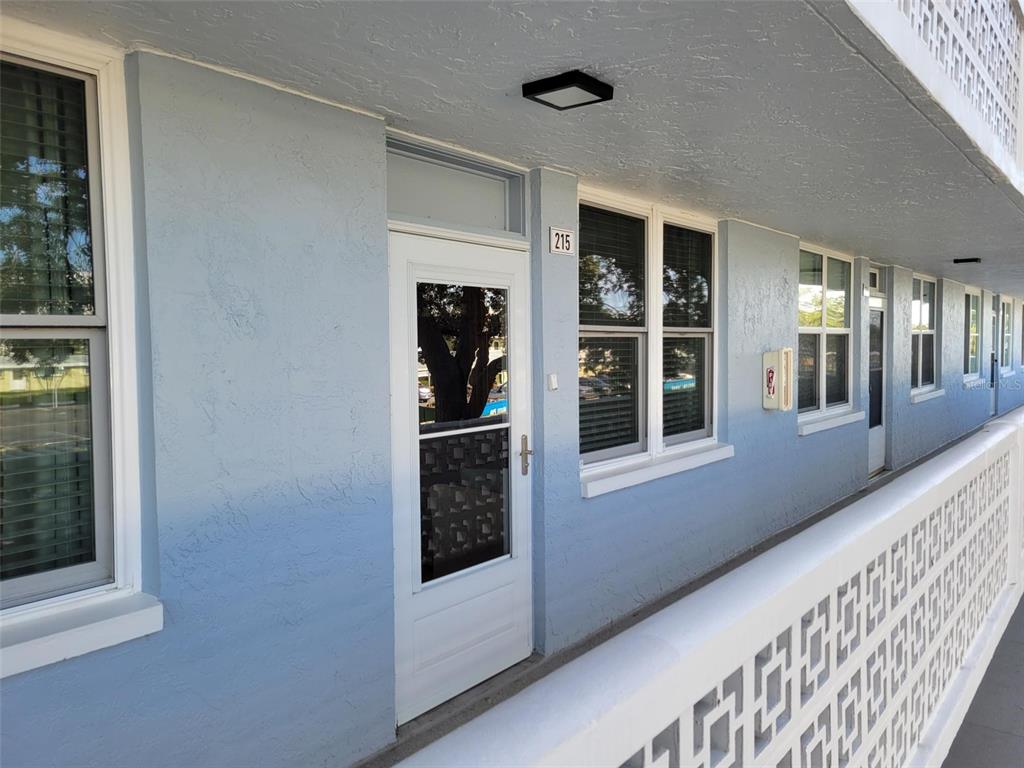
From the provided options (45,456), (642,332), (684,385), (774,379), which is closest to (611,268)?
(642,332)

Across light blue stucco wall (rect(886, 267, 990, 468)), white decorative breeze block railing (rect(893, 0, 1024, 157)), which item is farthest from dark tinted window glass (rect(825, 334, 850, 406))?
white decorative breeze block railing (rect(893, 0, 1024, 157))

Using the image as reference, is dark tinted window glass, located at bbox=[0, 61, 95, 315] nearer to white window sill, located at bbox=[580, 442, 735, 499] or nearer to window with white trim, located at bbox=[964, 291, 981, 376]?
white window sill, located at bbox=[580, 442, 735, 499]

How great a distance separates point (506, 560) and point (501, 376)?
1.00 m

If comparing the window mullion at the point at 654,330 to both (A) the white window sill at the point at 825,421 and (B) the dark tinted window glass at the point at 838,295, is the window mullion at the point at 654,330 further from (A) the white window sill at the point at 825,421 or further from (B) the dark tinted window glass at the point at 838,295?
(B) the dark tinted window glass at the point at 838,295

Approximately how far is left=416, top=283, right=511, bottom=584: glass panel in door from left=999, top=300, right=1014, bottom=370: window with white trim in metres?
16.3

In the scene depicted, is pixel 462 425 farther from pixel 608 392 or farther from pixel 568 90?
pixel 568 90

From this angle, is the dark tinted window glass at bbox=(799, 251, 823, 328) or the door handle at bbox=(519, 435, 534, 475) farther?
the dark tinted window glass at bbox=(799, 251, 823, 328)

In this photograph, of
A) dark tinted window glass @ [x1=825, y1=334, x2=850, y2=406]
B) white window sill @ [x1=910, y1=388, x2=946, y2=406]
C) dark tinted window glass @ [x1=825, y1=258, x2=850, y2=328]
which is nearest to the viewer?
dark tinted window glass @ [x1=825, y1=258, x2=850, y2=328]

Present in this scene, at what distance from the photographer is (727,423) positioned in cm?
561

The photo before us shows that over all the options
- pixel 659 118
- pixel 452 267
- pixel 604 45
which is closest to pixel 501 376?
pixel 452 267

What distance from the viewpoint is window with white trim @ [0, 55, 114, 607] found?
218 cm

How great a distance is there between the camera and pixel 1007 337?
668 inches

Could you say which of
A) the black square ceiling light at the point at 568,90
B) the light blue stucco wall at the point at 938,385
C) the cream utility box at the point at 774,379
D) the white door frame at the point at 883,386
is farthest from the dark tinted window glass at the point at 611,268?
the light blue stucco wall at the point at 938,385

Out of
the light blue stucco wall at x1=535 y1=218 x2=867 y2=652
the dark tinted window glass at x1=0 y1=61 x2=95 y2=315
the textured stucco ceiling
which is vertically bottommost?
the light blue stucco wall at x1=535 y1=218 x2=867 y2=652
